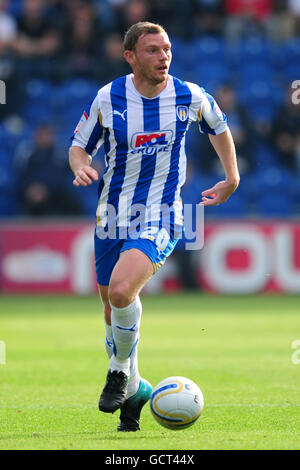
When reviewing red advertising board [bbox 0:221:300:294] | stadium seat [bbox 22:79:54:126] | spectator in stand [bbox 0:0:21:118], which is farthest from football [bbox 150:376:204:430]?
stadium seat [bbox 22:79:54:126]

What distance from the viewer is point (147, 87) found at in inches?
226

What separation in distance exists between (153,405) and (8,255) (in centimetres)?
997

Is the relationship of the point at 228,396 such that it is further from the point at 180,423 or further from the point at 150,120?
the point at 150,120

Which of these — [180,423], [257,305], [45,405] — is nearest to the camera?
[180,423]

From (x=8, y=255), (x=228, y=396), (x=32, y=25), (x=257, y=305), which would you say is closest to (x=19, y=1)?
(x=32, y=25)

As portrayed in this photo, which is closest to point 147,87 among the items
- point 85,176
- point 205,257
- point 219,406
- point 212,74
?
point 85,176

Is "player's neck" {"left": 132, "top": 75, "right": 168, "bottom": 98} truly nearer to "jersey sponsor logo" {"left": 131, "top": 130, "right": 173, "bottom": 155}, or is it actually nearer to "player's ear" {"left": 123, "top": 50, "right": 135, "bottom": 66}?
"player's ear" {"left": 123, "top": 50, "right": 135, "bottom": 66}

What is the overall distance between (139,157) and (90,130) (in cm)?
34

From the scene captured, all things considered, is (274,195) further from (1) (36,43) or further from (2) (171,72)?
(1) (36,43)

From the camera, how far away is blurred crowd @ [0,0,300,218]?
607 inches

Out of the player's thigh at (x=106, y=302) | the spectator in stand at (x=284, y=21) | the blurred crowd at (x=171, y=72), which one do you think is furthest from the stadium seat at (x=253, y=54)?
the player's thigh at (x=106, y=302)

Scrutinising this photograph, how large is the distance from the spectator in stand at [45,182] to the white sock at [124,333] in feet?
32.0

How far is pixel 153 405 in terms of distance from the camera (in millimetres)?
5324

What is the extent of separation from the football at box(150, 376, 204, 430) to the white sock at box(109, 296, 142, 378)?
10.5 inches
